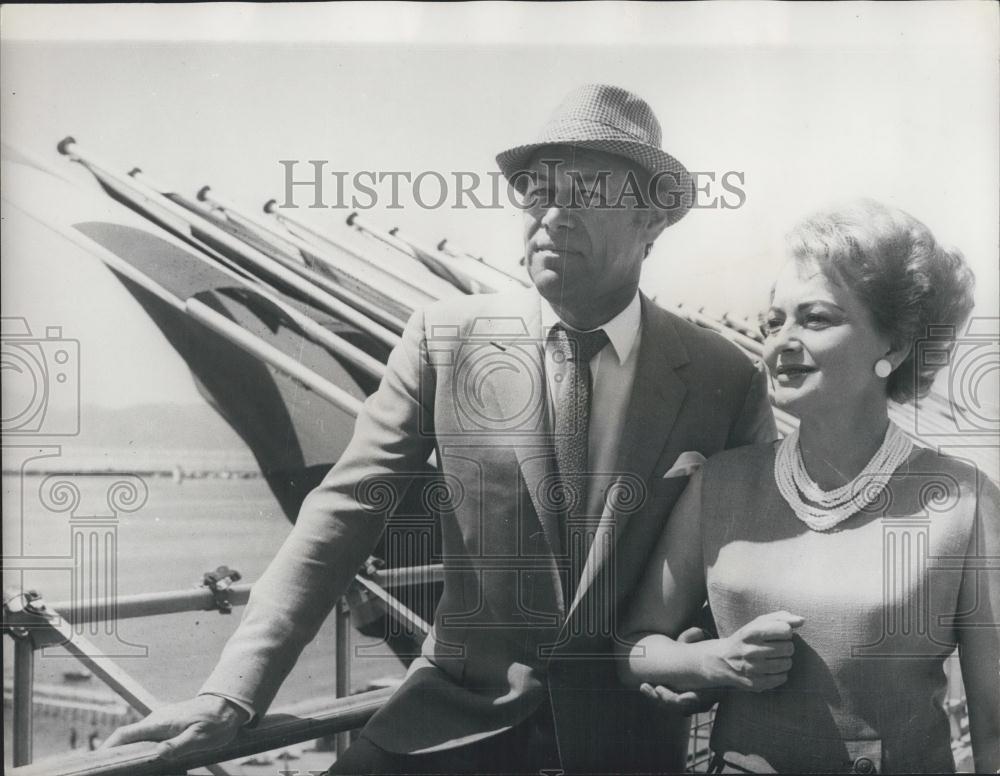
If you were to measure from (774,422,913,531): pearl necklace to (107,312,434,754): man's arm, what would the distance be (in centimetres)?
77

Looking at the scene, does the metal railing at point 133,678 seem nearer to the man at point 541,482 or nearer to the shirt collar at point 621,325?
the man at point 541,482

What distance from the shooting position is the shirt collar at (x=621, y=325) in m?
2.17

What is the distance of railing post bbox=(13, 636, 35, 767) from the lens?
7.35 feet

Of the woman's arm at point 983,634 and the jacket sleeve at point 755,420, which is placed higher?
the jacket sleeve at point 755,420

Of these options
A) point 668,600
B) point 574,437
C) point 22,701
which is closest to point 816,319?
point 574,437

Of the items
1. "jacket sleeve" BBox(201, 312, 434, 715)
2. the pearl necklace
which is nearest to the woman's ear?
the pearl necklace

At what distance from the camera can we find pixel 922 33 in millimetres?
2256

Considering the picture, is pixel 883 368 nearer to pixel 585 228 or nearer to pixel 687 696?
pixel 585 228

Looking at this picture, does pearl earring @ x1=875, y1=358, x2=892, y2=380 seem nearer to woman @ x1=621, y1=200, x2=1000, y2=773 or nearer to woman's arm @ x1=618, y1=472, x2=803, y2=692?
A: woman @ x1=621, y1=200, x2=1000, y2=773

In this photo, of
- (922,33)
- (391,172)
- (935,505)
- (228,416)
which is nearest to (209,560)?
(228,416)

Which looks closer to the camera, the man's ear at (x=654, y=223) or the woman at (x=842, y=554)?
the woman at (x=842, y=554)

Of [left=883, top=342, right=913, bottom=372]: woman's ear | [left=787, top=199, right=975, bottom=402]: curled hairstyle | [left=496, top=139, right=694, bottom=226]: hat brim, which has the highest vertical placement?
[left=496, top=139, right=694, bottom=226]: hat brim

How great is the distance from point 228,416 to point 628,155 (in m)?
1.06

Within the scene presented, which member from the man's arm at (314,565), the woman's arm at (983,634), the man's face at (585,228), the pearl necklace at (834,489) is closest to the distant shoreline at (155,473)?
the man's arm at (314,565)
